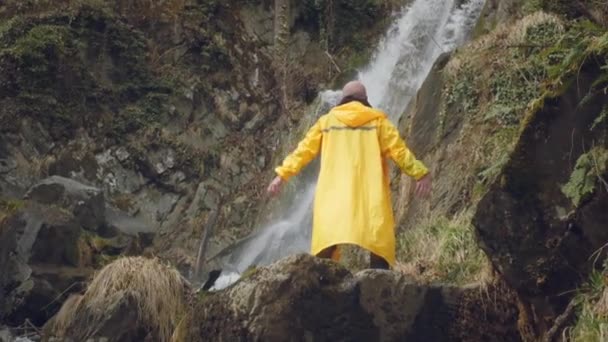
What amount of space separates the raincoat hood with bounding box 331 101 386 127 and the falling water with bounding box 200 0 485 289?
522 centimetres

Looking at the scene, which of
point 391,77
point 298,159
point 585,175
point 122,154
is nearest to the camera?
point 585,175

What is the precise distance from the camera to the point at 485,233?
5887 millimetres

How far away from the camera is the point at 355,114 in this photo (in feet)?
22.8

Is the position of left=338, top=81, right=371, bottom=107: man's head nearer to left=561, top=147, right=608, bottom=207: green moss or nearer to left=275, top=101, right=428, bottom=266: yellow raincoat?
left=275, top=101, right=428, bottom=266: yellow raincoat

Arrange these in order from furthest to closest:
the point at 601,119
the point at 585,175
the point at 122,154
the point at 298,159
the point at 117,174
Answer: the point at 122,154
the point at 117,174
the point at 298,159
the point at 601,119
the point at 585,175

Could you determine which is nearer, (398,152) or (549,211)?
(549,211)

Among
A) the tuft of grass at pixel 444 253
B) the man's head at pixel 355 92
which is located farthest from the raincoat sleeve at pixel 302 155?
the tuft of grass at pixel 444 253

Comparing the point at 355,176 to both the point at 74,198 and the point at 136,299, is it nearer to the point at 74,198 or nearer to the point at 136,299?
the point at 136,299

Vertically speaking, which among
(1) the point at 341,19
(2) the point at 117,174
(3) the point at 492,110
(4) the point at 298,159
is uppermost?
(4) the point at 298,159

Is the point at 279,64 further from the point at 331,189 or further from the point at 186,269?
the point at 331,189

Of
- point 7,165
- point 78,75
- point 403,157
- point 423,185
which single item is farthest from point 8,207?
point 78,75

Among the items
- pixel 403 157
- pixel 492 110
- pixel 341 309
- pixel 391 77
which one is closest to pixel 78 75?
pixel 391 77

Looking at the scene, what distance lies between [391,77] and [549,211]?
1047 centimetres

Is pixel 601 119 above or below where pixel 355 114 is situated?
above
